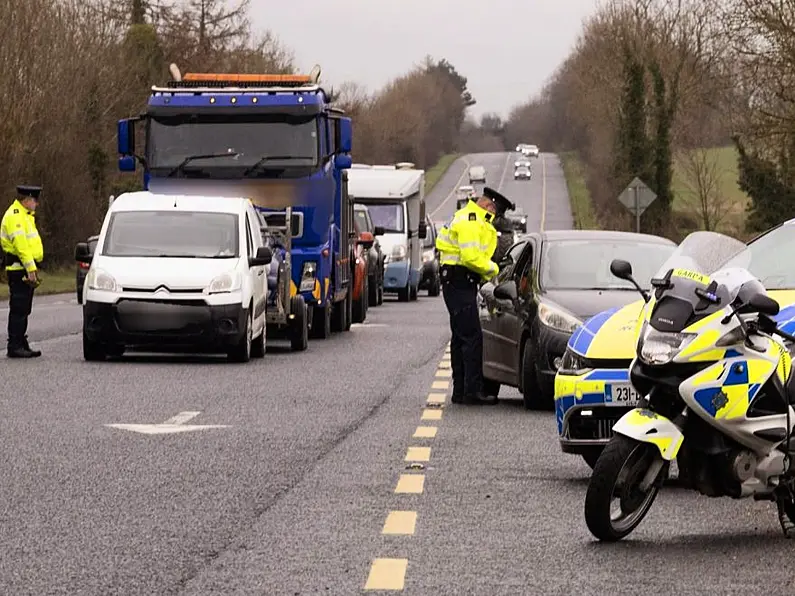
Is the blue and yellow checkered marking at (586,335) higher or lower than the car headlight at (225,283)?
higher

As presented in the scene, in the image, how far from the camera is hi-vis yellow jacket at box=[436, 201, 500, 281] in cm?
1598

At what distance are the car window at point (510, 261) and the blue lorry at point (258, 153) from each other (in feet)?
24.1

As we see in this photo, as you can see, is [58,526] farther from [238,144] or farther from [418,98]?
[418,98]

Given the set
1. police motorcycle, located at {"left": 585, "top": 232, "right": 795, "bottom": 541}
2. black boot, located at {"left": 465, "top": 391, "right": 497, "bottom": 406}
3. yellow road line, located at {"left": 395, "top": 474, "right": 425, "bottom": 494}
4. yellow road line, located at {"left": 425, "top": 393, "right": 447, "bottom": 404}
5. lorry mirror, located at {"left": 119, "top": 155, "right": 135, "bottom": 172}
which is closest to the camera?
police motorcycle, located at {"left": 585, "top": 232, "right": 795, "bottom": 541}

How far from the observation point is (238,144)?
81.5 feet

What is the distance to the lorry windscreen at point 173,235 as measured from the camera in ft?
70.0

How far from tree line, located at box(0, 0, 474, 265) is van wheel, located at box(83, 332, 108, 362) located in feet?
103

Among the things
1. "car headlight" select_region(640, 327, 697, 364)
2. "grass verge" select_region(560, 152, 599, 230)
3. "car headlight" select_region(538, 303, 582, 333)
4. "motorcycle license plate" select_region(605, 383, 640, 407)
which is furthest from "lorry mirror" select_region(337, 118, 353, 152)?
"grass verge" select_region(560, 152, 599, 230)

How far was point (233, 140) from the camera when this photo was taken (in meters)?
24.8

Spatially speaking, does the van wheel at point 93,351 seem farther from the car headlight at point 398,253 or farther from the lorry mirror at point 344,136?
the car headlight at point 398,253

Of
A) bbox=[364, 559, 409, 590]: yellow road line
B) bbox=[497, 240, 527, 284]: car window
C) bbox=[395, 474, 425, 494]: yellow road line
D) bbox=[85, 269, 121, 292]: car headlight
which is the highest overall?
bbox=[497, 240, 527, 284]: car window

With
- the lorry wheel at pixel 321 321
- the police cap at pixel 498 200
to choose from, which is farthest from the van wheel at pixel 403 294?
the police cap at pixel 498 200

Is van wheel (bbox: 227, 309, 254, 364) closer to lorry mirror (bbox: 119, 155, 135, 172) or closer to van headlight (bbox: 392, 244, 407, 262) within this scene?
lorry mirror (bbox: 119, 155, 135, 172)

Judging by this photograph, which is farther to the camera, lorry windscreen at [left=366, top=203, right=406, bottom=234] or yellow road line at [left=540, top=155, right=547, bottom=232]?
yellow road line at [left=540, top=155, right=547, bottom=232]
